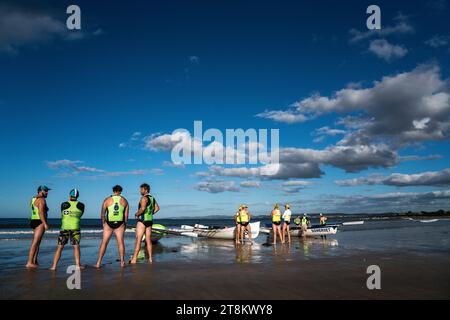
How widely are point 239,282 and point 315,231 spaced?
53.2 feet

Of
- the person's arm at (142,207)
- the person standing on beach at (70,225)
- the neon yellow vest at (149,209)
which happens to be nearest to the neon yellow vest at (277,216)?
the neon yellow vest at (149,209)

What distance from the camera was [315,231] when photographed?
21.6 meters

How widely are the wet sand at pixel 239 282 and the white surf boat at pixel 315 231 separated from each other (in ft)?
38.4

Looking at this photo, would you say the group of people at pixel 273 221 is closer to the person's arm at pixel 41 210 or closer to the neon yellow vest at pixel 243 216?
the neon yellow vest at pixel 243 216

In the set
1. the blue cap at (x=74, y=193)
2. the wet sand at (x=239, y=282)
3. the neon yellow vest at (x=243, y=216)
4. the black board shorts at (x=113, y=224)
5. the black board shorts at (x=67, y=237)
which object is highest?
the blue cap at (x=74, y=193)

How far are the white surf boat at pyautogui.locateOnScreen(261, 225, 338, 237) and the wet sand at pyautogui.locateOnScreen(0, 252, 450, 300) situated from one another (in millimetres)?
11692

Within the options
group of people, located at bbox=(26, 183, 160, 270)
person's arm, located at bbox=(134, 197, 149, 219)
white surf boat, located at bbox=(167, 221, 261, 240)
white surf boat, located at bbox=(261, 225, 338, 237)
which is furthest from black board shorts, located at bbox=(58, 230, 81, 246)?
white surf boat, located at bbox=(261, 225, 338, 237)

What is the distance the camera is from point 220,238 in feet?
65.7

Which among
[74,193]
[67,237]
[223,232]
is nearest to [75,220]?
[67,237]

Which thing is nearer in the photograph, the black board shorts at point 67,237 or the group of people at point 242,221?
the black board shorts at point 67,237

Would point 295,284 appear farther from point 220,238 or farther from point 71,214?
point 220,238

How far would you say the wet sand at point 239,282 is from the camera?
18.5 feet

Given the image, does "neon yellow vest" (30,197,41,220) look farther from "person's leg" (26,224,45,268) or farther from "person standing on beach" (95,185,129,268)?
"person standing on beach" (95,185,129,268)
